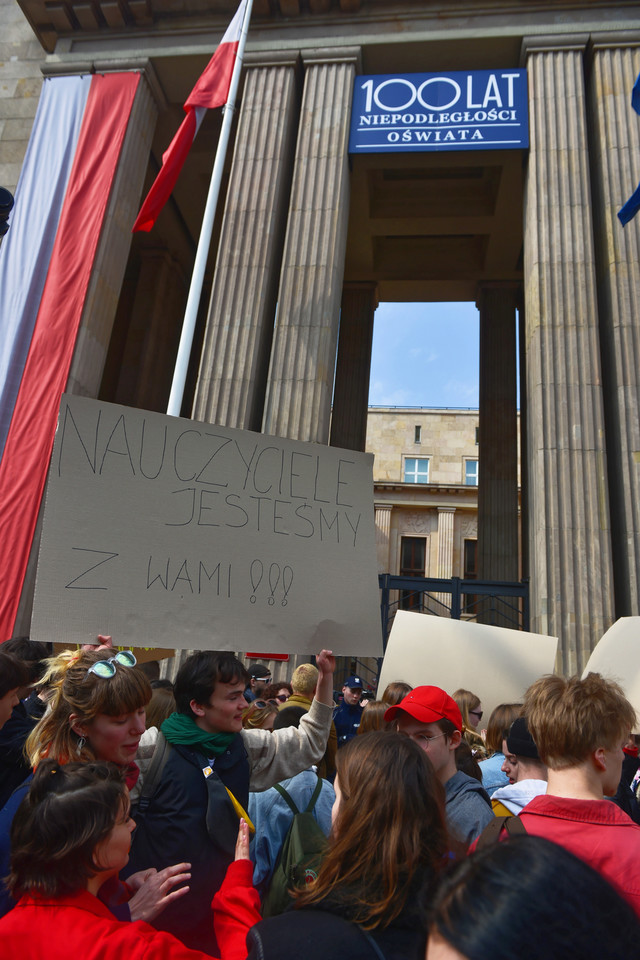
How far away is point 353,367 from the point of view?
22.2m

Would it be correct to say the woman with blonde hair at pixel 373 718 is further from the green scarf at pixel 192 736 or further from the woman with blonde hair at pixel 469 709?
the green scarf at pixel 192 736

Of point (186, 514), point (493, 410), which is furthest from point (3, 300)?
point (493, 410)

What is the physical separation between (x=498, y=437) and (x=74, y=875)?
20197 mm

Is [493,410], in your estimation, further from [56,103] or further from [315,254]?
[56,103]

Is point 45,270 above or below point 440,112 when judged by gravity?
below

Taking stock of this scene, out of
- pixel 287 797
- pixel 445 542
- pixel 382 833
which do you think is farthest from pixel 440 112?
pixel 445 542

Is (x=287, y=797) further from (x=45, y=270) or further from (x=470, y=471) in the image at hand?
(x=470, y=471)

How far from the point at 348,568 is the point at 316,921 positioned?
2.44 meters

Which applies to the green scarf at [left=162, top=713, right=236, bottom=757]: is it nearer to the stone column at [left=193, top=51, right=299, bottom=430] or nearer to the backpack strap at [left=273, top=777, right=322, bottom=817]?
the backpack strap at [left=273, top=777, right=322, bottom=817]

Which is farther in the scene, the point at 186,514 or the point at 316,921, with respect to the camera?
the point at 186,514

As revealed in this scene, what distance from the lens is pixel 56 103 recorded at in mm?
15586

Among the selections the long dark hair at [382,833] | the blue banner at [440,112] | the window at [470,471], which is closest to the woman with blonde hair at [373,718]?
the long dark hair at [382,833]

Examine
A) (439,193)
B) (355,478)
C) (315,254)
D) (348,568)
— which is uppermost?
(439,193)

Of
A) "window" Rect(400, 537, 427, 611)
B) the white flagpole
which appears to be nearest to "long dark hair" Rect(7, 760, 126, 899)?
the white flagpole
